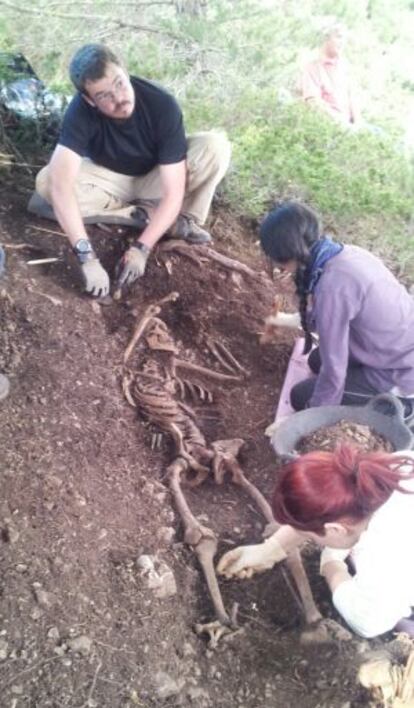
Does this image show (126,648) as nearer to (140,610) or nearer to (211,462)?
(140,610)

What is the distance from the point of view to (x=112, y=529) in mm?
2590

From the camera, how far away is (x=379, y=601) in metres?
2.11

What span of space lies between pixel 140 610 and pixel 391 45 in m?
9.75

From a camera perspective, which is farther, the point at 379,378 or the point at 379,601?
the point at 379,378

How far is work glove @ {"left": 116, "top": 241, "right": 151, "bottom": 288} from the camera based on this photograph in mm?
3725

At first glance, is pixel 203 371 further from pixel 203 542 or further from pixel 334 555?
pixel 334 555

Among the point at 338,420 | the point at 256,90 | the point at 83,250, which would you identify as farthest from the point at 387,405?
the point at 256,90

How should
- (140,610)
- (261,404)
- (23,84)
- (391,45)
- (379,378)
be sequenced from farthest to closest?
1. (391,45)
2. (23,84)
3. (261,404)
4. (379,378)
5. (140,610)

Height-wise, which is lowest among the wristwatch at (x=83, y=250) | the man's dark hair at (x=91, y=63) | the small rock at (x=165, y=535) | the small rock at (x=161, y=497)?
the small rock at (x=161, y=497)

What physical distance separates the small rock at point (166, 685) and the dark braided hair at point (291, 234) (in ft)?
5.23

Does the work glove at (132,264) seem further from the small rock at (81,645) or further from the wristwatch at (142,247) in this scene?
the small rock at (81,645)

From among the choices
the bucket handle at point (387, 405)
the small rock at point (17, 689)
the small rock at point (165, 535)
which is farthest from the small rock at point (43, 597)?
the bucket handle at point (387, 405)

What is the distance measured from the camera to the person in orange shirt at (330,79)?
7.00 meters

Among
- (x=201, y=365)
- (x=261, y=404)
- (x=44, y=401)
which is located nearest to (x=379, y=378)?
(x=261, y=404)
